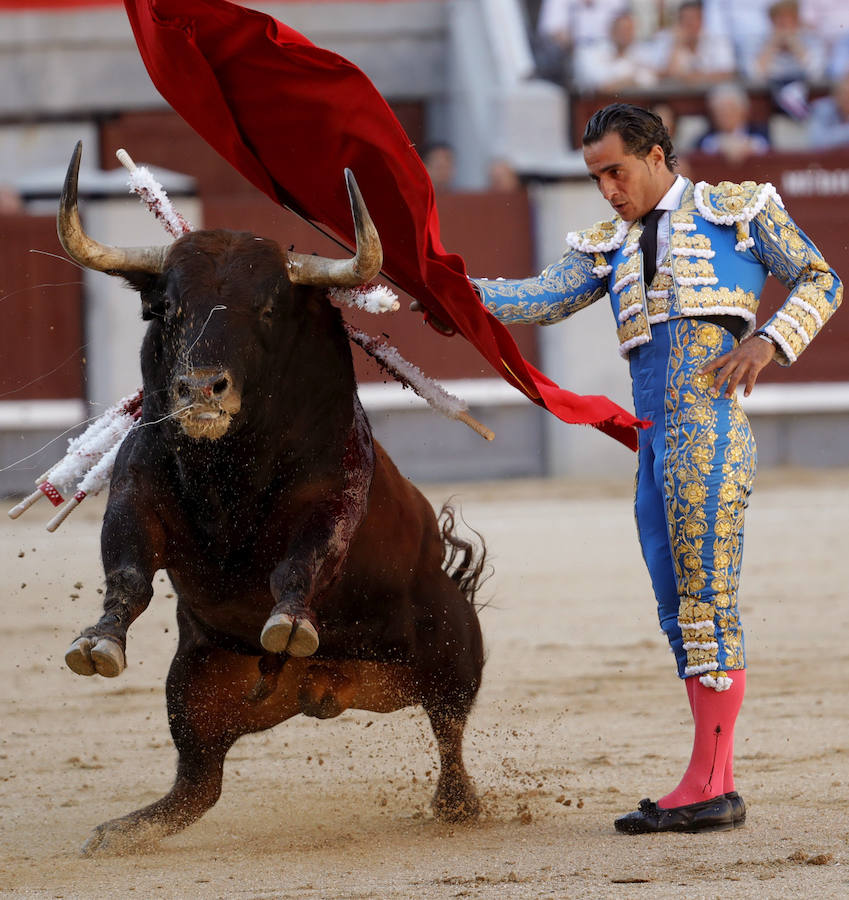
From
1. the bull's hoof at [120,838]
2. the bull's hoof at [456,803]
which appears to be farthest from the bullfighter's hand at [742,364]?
the bull's hoof at [120,838]

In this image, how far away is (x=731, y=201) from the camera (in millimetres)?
3121

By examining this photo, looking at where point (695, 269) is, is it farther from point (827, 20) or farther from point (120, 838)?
point (827, 20)

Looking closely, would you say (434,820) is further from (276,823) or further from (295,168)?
(295,168)

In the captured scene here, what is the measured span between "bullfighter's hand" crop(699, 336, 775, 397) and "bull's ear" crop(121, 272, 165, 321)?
101cm

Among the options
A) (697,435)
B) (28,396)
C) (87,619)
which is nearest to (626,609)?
(87,619)

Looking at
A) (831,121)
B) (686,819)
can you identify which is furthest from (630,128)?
(831,121)

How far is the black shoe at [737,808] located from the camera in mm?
3104

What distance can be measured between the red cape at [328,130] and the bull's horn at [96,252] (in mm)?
359

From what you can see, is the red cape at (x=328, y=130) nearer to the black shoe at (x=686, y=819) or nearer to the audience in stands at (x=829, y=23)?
the black shoe at (x=686, y=819)

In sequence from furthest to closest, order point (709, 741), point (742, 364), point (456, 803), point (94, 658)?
point (456, 803) < point (709, 741) < point (742, 364) < point (94, 658)

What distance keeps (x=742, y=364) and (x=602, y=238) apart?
433 mm

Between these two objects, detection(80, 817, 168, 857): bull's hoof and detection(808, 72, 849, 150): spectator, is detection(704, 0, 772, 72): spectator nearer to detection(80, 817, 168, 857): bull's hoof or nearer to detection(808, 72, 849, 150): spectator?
detection(808, 72, 849, 150): spectator

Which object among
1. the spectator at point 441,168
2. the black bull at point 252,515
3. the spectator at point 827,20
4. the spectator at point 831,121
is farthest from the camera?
the spectator at point 827,20

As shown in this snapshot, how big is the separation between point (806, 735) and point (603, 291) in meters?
1.30
